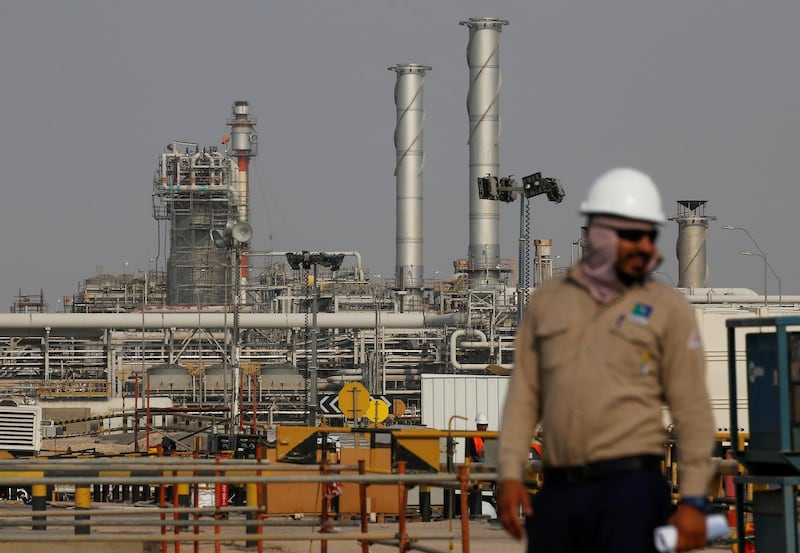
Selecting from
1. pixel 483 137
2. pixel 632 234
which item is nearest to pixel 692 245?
pixel 483 137

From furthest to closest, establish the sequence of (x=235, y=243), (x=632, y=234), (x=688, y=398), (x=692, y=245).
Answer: (x=692, y=245)
(x=235, y=243)
(x=632, y=234)
(x=688, y=398)

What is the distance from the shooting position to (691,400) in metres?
4.55

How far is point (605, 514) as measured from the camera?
4.56 meters

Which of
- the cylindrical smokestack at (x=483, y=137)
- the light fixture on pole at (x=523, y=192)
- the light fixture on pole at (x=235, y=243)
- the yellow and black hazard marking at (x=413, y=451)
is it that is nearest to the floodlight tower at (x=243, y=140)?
the cylindrical smokestack at (x=483, y=137)

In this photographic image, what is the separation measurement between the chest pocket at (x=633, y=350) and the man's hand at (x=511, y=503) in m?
0.47


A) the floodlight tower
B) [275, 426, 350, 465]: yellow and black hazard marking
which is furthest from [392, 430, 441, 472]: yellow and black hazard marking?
the floodlight tower

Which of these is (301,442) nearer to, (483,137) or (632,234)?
(632,234)

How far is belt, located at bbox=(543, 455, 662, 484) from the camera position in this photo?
4.56 meters

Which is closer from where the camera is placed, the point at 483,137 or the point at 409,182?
the point at 483,137

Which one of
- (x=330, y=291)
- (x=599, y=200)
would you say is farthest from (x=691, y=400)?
(x=330, y=291)

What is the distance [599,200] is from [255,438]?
24.9 m

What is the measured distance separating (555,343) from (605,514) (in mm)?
535

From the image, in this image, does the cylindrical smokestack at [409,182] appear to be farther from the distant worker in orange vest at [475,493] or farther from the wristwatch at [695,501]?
the wristwatch at [695,501]

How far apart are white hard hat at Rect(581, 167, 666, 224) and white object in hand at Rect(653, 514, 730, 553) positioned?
901 millimetres
